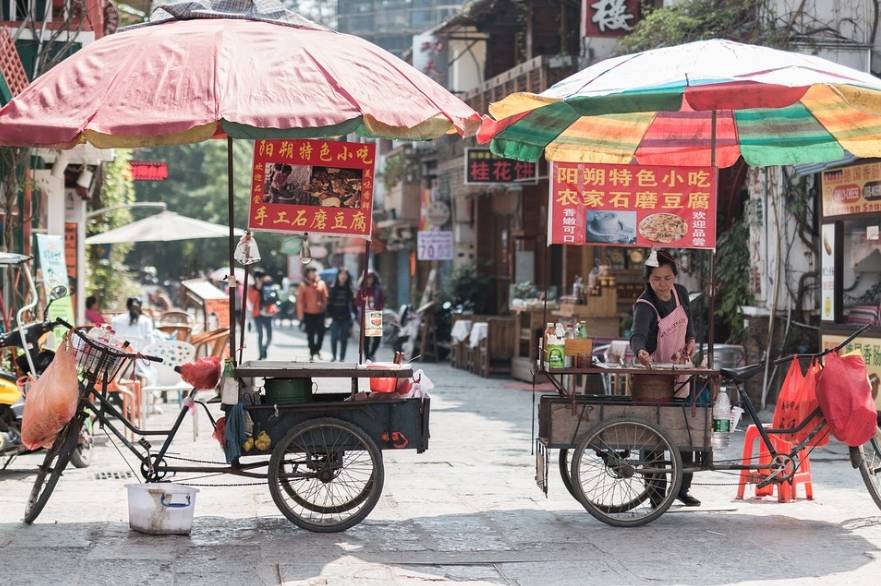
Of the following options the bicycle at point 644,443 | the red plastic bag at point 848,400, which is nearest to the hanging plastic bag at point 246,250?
the bicycle at point 644,443

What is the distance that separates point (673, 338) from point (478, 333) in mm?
13480

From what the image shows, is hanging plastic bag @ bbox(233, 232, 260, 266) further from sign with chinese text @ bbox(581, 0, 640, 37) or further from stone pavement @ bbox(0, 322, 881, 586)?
sign with chinese text @ bbox(581, 0, 640, 37)

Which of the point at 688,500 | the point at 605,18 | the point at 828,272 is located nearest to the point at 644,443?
the point at 688,500

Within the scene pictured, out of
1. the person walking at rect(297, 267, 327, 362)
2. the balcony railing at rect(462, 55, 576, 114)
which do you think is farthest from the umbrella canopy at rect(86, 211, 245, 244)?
the balcony railing at rect(462, 55, 576, 114)

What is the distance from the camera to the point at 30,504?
802 centimetres

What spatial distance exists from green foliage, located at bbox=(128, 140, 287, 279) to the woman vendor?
5197cm

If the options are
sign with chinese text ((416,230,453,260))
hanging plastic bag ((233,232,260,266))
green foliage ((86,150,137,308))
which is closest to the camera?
hanging plastic bag ((233,232,260,266))

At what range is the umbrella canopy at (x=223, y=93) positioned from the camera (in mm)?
7430

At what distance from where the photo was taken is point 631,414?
822 cm

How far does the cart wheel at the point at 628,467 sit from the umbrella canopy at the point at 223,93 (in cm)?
212

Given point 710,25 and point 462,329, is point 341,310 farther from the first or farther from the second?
point 710,25

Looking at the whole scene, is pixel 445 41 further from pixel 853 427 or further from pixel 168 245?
pixel 168 245

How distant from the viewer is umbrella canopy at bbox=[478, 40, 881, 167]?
7.79 metres

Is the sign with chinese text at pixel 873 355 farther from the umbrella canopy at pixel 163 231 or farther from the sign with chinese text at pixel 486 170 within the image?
the umbrella canopy at pixel 163 231
